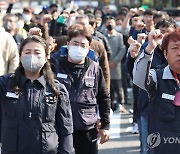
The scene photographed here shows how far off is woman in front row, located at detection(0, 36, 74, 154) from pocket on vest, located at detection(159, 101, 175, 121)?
29.8 inches

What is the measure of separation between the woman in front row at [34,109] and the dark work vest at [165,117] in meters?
0.69

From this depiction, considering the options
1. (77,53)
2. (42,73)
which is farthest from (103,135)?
(42,73)

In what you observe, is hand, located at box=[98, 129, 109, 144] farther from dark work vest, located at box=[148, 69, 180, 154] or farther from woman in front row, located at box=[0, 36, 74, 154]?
dark work vest, located at box=[148, 69, 180, 154]

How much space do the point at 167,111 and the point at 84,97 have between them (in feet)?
4.89

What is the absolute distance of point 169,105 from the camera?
4.02 metres

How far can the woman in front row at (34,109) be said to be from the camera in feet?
13.5

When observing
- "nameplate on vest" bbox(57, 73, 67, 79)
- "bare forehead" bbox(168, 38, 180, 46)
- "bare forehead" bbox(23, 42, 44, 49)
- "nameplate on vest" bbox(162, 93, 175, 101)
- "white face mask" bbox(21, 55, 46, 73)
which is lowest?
"nameplate on vest" bbox(57, 73, 67, 79)

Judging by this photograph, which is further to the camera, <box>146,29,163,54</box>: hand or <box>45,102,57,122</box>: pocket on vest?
<box>45,102,57,122</box>: pocket on vest

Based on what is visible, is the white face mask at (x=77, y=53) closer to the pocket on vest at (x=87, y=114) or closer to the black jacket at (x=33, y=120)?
the pocket on vest at (x=87, y=114)

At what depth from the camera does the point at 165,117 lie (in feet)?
13.1

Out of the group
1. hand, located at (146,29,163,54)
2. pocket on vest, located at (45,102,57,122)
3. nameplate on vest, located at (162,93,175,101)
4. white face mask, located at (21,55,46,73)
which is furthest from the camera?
white face mask, located at (21,55,46,73)

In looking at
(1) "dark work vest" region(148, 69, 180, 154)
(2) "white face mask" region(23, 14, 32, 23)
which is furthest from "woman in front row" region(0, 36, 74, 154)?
(2) "white face mask" region(23, 14, 32, 23)

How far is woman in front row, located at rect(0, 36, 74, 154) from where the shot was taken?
4.11 meters

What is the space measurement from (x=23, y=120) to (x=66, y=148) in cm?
42
